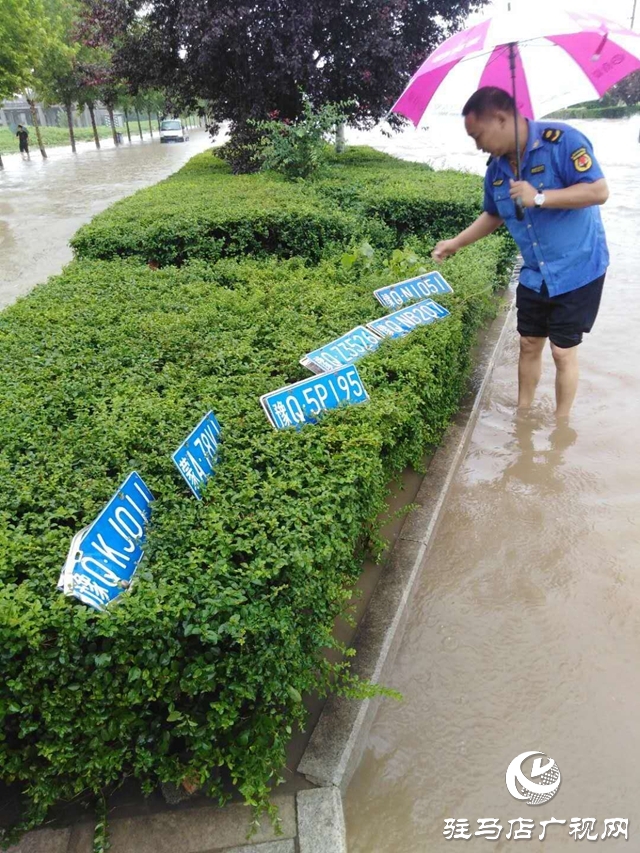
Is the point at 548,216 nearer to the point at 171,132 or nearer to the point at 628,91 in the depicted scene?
the point at 171,132

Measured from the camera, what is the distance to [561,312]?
11.7 ft

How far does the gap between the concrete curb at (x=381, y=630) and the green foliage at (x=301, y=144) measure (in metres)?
5.97

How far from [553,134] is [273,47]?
7556mm

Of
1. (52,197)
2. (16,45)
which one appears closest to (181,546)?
(52,197)

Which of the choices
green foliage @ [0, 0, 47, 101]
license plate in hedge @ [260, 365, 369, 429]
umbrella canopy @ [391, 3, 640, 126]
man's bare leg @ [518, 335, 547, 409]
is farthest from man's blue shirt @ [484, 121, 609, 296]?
green foliage @ [0, 0, 47, 101]

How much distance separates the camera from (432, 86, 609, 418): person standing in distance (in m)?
3.13

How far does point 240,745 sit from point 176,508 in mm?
763

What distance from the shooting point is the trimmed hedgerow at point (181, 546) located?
1.72 metres

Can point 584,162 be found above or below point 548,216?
A: above

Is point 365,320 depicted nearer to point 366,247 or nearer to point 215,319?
point 215,319

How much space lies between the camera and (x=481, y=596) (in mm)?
3012

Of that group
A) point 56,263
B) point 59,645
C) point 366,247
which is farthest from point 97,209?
point 59,645

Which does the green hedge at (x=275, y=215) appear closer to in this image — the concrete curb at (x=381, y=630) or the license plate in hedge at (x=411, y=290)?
the license plate in hedge at (x=411, y=290)

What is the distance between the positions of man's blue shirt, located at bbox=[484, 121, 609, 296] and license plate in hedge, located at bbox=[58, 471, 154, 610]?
102 inches
